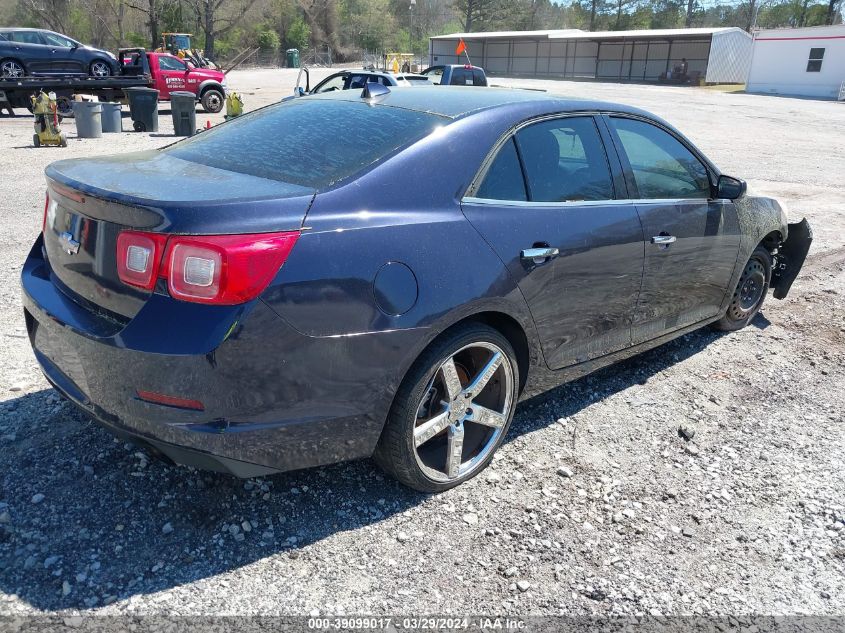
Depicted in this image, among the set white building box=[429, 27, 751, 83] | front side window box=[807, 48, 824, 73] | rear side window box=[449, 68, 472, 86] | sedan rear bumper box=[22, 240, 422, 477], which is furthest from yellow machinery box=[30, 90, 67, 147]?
white building box=[429, 27, 751, 83]

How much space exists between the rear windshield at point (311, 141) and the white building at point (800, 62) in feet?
145

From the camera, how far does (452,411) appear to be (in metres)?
2.99

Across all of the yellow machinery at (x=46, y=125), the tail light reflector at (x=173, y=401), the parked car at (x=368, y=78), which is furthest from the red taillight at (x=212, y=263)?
the yellow machinery at (x=46, y=125)

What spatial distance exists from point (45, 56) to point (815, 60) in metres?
40.1

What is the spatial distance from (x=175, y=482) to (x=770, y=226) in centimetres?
427

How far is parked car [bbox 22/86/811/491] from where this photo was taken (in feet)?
7.65

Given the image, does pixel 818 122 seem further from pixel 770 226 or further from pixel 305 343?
pixel 305 343

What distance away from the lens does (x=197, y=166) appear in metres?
2.99

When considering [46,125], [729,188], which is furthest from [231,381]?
[46,125]

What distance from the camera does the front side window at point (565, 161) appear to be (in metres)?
3.29

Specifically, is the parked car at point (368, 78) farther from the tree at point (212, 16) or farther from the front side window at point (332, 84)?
the tree at point (212, 16)

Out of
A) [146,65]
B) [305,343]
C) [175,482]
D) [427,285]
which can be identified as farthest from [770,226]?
[146,65]

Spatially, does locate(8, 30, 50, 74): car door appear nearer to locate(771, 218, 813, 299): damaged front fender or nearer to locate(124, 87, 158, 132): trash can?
locate(124, 87, 158, 132): trash can

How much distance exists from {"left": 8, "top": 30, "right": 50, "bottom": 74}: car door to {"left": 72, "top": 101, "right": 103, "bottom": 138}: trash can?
23.9ft
